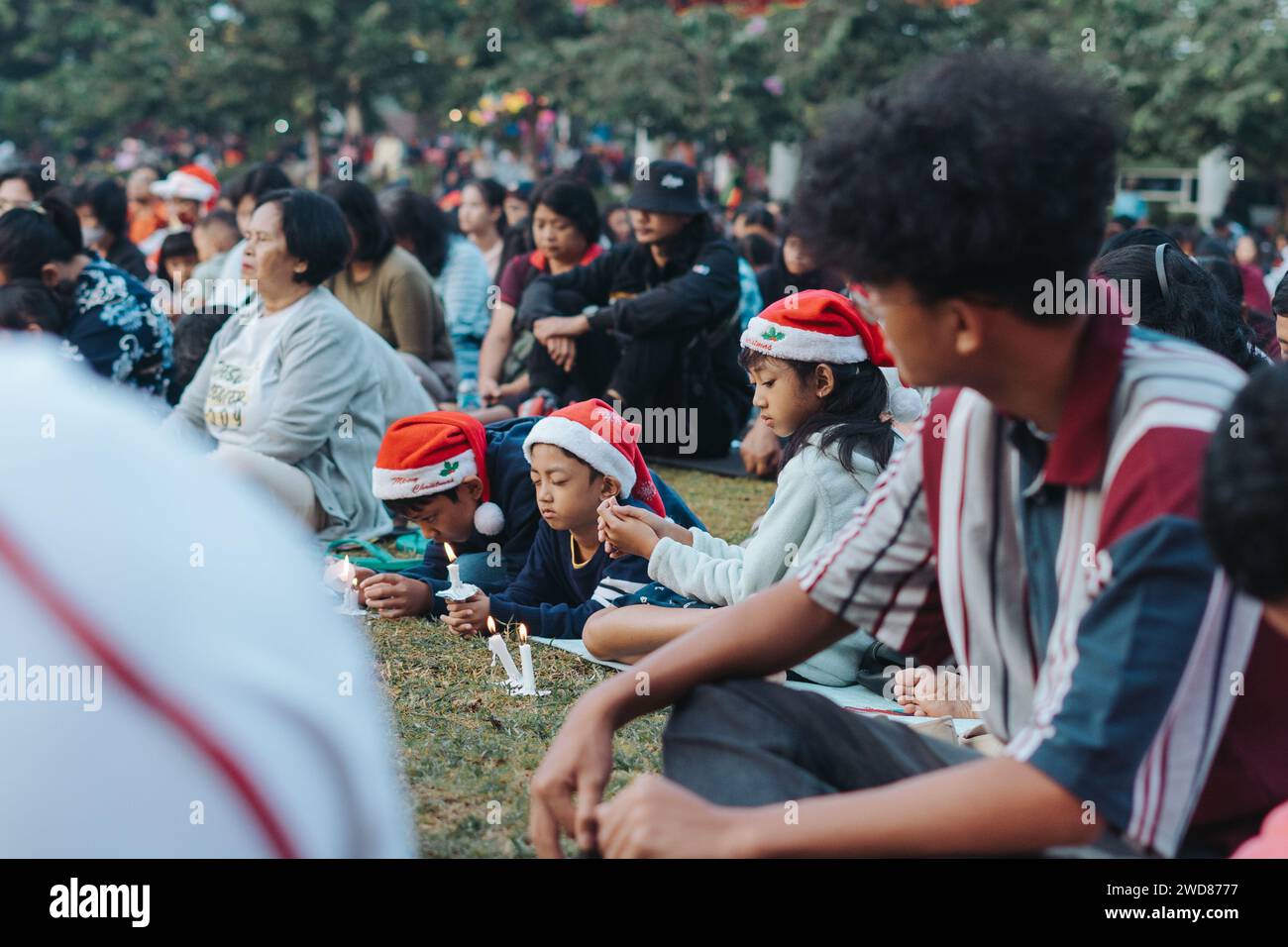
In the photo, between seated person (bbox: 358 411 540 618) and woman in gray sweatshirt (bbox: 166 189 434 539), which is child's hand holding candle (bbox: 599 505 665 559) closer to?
seated person (bbox: 358 411 540 618)

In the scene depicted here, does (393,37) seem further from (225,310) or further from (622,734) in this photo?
(622,734)

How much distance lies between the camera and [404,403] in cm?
636

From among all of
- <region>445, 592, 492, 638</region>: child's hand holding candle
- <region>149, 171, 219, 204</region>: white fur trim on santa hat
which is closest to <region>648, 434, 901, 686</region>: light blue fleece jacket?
<region>445, 592, 492, 638</region>: child's hand holding candle

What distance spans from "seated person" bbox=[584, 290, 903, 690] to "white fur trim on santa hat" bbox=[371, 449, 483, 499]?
0.76 m

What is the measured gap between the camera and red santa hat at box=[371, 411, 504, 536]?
15.1ft

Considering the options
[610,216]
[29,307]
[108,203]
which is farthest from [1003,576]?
[610,216]

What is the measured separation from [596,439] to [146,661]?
11.2 feet

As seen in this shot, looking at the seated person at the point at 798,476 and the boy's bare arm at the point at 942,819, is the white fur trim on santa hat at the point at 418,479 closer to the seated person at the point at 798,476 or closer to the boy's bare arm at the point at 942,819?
the seated person at the point at 798,476

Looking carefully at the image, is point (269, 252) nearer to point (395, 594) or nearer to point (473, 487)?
point (473, 487)

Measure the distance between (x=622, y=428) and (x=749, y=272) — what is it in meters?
4.47

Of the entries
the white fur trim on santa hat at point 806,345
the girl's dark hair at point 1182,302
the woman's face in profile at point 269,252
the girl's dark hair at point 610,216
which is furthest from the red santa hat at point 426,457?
the girl's dark hair at point 610,216

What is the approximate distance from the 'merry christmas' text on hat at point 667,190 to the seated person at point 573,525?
3.08 metres

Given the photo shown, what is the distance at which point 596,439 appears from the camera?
424cm
